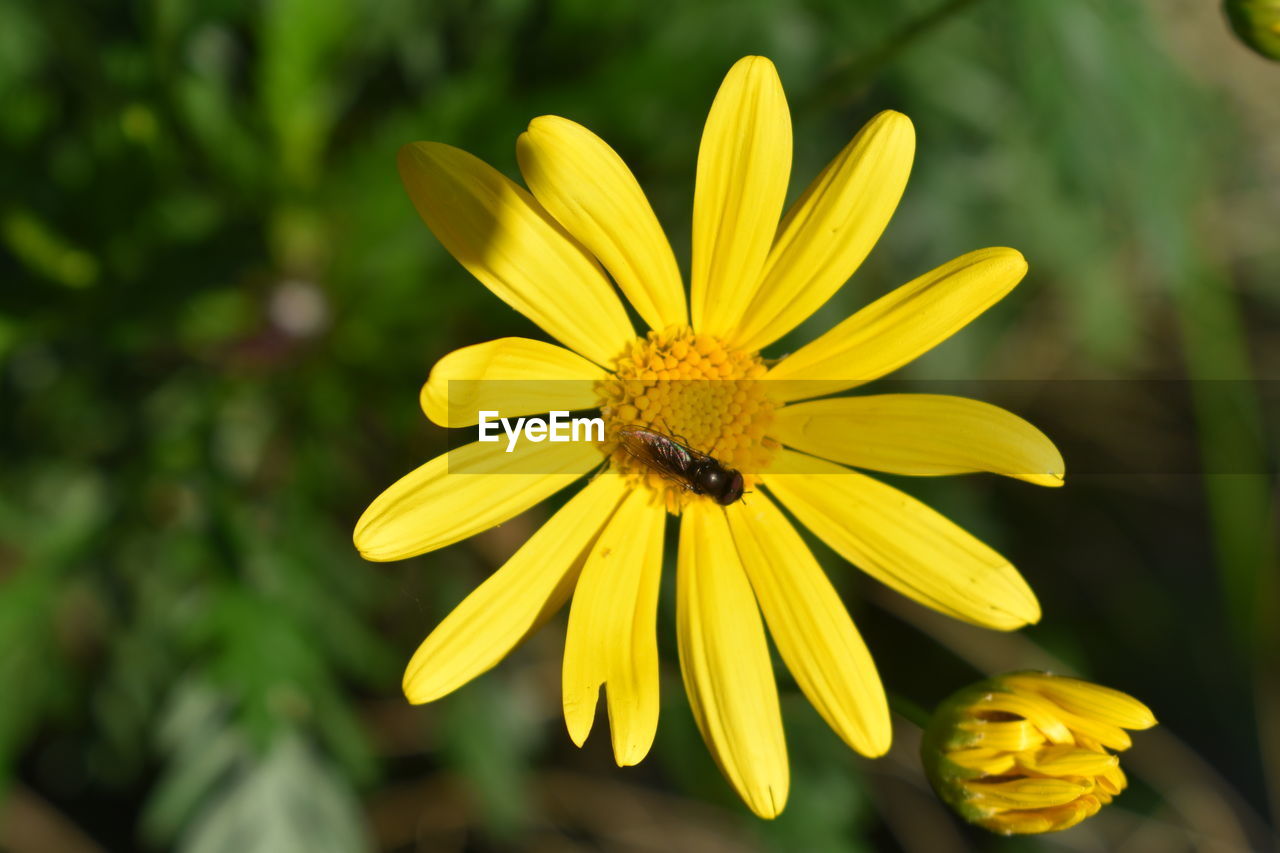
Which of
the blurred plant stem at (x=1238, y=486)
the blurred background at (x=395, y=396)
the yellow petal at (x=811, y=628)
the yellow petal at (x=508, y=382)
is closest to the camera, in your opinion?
the yellow petal at (x=508, y=382)

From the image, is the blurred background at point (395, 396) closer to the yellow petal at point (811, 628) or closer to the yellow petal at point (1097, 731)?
the yellow petal at point (811, 628)

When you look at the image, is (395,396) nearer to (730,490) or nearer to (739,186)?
(730,490)

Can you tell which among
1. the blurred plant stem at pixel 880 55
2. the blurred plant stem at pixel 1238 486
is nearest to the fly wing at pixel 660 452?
the blurred plant stem at pixel 880 55

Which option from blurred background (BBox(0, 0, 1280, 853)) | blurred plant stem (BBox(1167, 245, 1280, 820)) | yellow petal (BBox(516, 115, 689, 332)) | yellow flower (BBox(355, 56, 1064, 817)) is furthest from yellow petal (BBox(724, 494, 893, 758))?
blurred plant stem (BBox(1167, 245, 1280, 820))

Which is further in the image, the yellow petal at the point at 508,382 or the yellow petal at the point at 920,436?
the yellow petal at the point at 920,436

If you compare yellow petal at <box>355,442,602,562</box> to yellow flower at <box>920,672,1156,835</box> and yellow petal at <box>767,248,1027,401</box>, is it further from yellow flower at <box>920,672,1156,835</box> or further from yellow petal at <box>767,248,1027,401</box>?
yellow flower at <box>920,672,1156,835</box>
